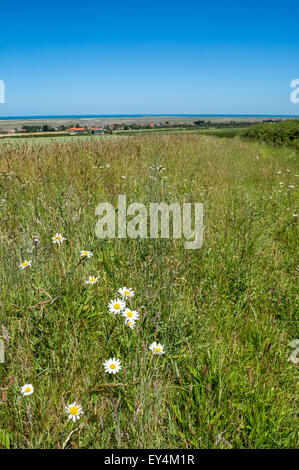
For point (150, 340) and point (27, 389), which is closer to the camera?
point (27, 389)

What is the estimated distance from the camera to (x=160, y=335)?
5.80 feet

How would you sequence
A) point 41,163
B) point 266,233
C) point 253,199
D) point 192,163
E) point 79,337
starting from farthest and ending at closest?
point 192,163 < point 253,199 < point 41,163 < point 266,233 < point 79,337

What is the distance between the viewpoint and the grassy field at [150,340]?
121 centimetres

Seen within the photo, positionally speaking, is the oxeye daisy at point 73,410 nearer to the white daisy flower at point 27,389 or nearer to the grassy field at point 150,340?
the grassy field at point 150,340

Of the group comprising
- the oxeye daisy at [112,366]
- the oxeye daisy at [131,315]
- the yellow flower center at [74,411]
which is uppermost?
the oxeye daisy at [131,315]

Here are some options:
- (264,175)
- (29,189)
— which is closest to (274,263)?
(29,189)

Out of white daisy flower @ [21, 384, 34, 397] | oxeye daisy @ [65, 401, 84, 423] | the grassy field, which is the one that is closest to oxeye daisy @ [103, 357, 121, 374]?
the grassy field

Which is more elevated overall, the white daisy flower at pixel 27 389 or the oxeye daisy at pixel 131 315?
the oxeye daisy at pixel 131 315

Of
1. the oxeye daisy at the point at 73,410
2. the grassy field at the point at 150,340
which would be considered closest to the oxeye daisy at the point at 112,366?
the grassy field at the point at 150,340

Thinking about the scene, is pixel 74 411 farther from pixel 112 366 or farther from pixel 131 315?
pixel 131 315

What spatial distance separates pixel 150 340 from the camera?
1.66 metres

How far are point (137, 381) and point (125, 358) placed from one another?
0.80 feet

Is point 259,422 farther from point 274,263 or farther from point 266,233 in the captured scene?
point 266,233

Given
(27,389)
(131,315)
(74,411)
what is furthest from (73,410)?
(131,315)
